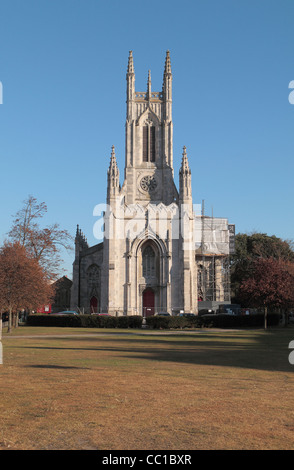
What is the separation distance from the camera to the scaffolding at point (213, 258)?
64812 millimetres

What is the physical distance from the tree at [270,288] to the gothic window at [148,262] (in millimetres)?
14061

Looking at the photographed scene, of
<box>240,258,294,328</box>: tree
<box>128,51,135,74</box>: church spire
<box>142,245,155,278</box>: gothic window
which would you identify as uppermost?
<box>128,51,135,74</box>: church spire

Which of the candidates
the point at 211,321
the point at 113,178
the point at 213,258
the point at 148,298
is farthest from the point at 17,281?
the point at 213,258

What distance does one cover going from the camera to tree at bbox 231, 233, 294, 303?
69.4 m

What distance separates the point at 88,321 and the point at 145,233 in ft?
45.2

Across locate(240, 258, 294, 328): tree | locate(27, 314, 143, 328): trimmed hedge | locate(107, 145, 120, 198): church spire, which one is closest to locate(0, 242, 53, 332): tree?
locate(27, 314, 143, 328): trimmed hedge

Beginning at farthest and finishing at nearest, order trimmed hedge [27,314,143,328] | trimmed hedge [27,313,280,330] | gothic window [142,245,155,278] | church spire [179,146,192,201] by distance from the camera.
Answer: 1. gothic window [142,245,155,278]
2. church spire [179,146,192,201]
3. trimmed hedge [27,314,143,328]
4. trimmed hedge [27,313,280,330]

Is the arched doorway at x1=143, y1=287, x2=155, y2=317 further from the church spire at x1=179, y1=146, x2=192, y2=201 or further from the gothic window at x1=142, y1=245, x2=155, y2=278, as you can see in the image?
the church spire at x1=179, y1=146, x2=192, y2=201

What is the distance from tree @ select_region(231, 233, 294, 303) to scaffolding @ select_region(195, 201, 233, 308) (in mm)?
2492

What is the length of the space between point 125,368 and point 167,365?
1512mm

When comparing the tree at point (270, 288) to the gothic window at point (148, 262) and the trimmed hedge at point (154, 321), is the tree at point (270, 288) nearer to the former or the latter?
the trimmed hedge at point (154, 321)

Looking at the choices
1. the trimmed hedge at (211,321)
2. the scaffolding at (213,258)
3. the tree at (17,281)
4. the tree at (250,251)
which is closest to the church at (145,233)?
the scaffolding at (213,258)
